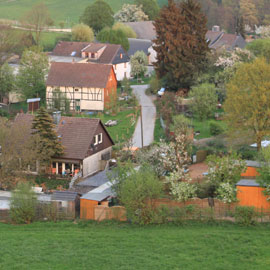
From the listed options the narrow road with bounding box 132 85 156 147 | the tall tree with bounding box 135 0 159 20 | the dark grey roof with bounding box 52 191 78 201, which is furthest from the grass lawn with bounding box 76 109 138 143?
the tall tree with bounding box 135 0 159 20

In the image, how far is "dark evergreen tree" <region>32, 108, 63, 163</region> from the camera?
3919cm

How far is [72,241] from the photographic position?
28.0 m

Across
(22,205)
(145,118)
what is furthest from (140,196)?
(145,118)

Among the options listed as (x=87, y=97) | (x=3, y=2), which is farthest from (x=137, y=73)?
(x=3, y=2)

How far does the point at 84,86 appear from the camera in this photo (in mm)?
58531

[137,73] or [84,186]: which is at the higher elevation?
[137,73]

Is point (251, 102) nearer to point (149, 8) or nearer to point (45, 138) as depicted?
point (45, 138)

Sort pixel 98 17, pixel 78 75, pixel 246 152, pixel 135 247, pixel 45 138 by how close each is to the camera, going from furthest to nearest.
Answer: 1. pixel 98 17
2. pixel 78 75
3. pixel 246 152
4. pixel 45 138
5. pixel 135 247

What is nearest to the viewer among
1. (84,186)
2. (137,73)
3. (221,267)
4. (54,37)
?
(221,267)

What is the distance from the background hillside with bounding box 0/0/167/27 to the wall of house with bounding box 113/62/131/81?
5194 centimetres

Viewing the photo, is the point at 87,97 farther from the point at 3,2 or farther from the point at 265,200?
the point at 3,2

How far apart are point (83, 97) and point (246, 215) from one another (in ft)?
106

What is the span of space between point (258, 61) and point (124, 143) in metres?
11.2

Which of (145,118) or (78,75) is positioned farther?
(78,75)
